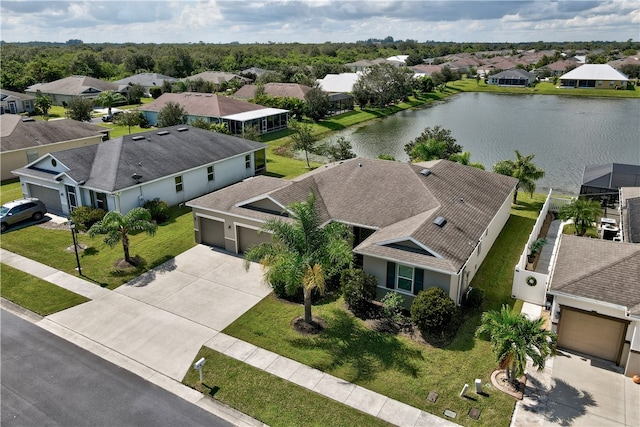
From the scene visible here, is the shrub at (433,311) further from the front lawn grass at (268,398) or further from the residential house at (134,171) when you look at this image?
the residential house at (134,171)

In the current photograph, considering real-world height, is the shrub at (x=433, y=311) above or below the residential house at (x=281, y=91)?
below

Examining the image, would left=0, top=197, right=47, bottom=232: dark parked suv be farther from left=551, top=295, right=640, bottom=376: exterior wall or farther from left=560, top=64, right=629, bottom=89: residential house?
left=560, top=64, right=629, bottom=89: residential house

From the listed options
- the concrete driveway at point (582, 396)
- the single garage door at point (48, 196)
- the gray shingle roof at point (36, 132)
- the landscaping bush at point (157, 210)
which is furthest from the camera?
the gray shingle roof at point (36, 132)

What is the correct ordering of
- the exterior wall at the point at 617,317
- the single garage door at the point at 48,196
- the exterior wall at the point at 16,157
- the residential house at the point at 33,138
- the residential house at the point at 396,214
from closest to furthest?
the exterior wall at the point at 617,317
the residential house at the point at 396,214
the single garage door at the point at 48,196
the exterior wall at the point at 16,157
the residential house at the point at 33,138

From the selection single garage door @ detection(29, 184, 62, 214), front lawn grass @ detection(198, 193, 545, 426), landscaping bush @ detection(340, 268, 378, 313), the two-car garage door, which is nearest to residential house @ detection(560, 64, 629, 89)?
front lawn grass @ detection(198, 193, 545, 426)

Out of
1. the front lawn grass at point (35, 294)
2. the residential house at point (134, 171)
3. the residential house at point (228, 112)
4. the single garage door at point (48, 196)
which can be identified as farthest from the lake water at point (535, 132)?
the front lawn grass at point (35, 294)

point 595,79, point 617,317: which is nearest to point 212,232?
point 617,317

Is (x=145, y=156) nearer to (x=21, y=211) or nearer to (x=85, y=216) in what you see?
(x=85, y=216)
